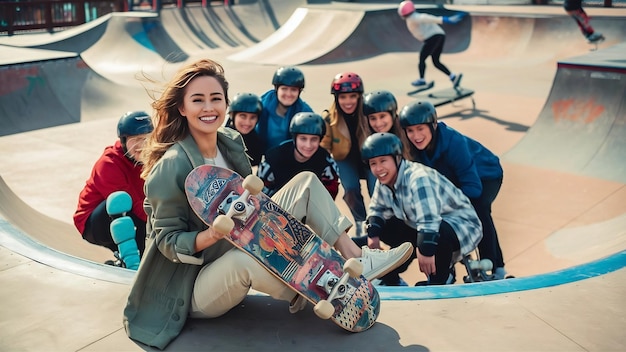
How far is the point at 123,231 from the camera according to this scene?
13.6 ft

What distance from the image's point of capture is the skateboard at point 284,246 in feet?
8.89

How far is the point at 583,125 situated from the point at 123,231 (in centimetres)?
574

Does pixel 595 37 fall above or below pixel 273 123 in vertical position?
above

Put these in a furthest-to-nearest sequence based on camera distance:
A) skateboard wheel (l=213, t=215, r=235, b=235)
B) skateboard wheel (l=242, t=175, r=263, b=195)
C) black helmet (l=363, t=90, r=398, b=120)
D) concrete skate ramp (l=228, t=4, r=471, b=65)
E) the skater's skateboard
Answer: concrete skate ramp (l=228, t=4, r=471, b=65) → the skater's skateboard → black helmet (l=363, t=90, r=398, b=120) → skateboard wheel (l=242, t=175, r=263, b=195) → skateboard wheel (l=213, t=215, r=235, b=235)

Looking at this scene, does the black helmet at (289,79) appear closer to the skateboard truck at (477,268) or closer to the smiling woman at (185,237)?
the skateboard truck at (477,268)

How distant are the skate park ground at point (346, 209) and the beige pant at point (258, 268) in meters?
0.19

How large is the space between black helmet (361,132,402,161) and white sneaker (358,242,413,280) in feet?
2.49

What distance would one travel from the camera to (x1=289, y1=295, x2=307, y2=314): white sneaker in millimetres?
3053

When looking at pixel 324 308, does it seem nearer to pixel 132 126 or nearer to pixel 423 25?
pixel 132 126

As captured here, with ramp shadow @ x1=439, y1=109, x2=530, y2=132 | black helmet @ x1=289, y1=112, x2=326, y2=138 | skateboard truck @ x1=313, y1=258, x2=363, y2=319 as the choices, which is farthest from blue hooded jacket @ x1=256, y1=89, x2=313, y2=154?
ramp shadow @ x1=439, y1=109, x2=530, y2=132

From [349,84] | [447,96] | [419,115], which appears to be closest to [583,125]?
[447,96]

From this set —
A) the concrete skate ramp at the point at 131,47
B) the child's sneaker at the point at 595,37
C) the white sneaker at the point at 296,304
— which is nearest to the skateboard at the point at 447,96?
the child's sneaker at the point at 595,37

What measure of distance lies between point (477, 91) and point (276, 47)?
20.9ft

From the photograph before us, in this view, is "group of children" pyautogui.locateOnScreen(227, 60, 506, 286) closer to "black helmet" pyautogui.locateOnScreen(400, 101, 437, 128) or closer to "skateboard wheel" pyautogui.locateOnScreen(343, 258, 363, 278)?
"black helmet" pyautogui.locateOnScreen(400, 101, 437, 128)
